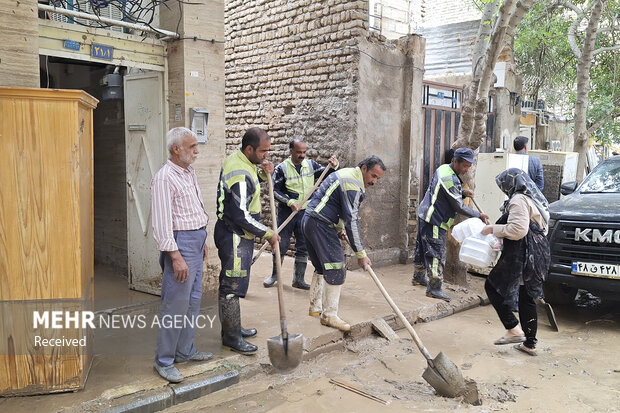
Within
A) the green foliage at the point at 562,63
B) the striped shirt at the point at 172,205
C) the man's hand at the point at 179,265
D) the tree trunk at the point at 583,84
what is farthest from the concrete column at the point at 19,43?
the green foliage at the point at 562,63

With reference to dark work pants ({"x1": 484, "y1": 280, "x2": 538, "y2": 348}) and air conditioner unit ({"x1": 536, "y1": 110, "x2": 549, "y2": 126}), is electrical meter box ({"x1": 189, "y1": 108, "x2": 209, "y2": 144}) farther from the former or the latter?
air conditioner unit ({"x1": 536, "y1": 110, "x2": 549, "y2": 126})

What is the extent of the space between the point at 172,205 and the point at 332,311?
85.8 inches

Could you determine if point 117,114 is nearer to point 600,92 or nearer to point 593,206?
point 593,206

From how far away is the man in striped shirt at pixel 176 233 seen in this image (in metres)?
3.80

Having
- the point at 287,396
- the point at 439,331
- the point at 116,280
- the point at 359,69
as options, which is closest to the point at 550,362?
the point at 439,331

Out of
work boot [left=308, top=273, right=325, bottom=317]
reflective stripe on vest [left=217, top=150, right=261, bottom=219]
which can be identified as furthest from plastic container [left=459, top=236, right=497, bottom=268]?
reflective stripe on vest [left=217, top=150, right=261, bottom=219]

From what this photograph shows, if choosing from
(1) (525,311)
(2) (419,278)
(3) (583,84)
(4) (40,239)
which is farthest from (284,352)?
(3) (583,84)

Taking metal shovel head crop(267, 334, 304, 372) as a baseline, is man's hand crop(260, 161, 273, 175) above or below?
above

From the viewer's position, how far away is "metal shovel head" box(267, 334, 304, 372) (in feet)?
13.6

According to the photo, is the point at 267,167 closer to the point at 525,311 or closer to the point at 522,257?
the point at 522,257

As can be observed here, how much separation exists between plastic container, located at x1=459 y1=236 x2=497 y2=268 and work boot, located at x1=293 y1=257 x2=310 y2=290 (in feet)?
7.38

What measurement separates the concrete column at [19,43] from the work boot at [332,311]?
→ 10.7 ft

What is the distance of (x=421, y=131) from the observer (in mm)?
8711

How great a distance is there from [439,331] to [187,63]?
13.5ft
